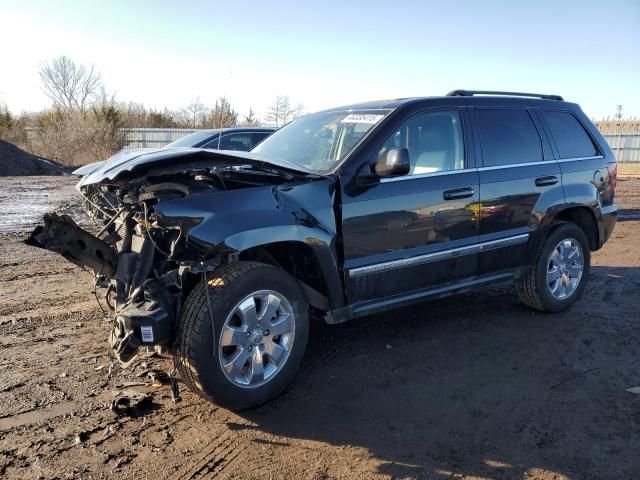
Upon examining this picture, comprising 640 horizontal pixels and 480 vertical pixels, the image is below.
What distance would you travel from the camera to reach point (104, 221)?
13.0 feet

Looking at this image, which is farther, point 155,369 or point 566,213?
point 566,213

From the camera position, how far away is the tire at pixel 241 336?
10.5 ft

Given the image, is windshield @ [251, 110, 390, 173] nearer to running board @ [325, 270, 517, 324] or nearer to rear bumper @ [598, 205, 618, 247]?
running board @ [325, 270, 517, 324]

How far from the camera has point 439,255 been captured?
430 centimetres

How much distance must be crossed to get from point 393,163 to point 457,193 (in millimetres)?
887

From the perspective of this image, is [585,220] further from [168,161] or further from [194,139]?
[194,139]

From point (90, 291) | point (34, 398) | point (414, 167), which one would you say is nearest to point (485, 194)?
point (414, 167)

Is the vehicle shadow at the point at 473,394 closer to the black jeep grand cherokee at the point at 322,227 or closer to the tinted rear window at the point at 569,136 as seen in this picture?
the black jeep grand cherokee at the point at 322,227

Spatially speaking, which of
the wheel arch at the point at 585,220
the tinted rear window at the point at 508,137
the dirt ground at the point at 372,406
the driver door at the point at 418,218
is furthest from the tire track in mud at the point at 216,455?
the wheel arch at the point at 585,220

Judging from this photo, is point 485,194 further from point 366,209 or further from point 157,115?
point 157,115

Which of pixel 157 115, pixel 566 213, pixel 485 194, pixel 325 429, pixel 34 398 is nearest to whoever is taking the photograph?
pixel 325 429

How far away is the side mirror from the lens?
3734 mm

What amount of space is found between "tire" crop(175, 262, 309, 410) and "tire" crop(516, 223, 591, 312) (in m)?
2.62

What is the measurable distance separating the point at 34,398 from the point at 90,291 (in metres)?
2.47
